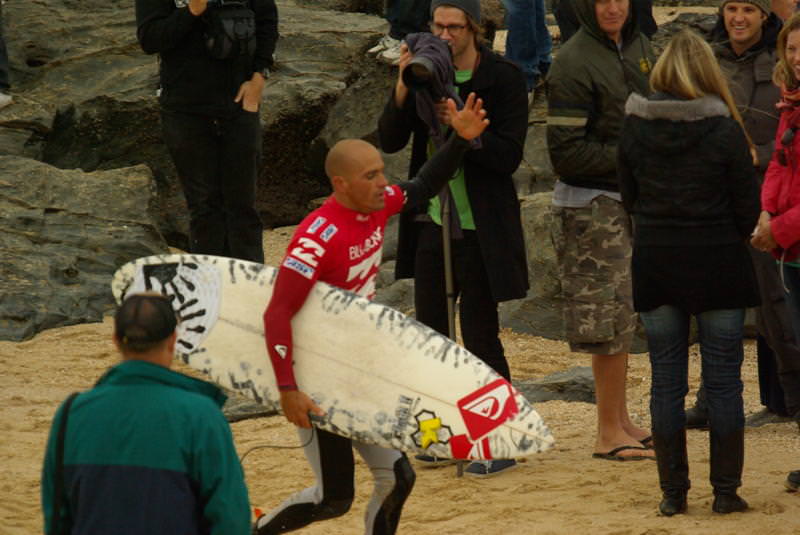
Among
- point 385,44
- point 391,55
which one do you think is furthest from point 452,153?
point 385,44

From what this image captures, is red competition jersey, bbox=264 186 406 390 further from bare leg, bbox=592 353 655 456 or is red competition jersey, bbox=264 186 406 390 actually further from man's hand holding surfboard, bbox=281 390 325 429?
bare leg, bbox=592 353 655 456

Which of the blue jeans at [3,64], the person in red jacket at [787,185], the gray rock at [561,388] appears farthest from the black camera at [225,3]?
the blue jeans at [3,64]

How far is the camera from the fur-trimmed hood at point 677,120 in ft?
17.0

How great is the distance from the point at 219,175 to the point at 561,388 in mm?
2300

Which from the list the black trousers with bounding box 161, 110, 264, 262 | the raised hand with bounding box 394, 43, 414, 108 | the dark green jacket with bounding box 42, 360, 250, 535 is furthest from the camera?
the black trousers with bounding box 161, 110, 264, 262

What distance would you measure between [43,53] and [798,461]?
8.50 m

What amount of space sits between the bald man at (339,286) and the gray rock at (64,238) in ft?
15.2

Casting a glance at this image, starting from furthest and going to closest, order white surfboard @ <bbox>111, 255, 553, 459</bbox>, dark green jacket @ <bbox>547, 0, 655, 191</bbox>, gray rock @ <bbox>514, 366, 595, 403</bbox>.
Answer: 1. gray rock @ <bbox>514, 366, 595, 403</bbox>
2. dark green jacket @ <bbox>547, 0, 655, 191</bbox>
3. white surfboard @ <bbox>111, 255, 553, 459</bbox>

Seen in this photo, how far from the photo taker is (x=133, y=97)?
11.7 metres

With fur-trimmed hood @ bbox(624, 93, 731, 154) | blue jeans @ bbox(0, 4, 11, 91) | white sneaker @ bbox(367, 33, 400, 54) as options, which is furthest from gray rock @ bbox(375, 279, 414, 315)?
fur-trimmed hood @ bbox(624, 93, 731, 154)

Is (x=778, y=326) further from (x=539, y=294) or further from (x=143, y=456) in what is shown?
(x=143, y=456)

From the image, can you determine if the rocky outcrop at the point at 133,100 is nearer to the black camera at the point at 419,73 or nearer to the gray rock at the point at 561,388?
the gray rock at the point at 561,388

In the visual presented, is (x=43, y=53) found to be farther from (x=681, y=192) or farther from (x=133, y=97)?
(x=681, y=192)

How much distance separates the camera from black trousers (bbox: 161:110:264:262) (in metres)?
7.98
